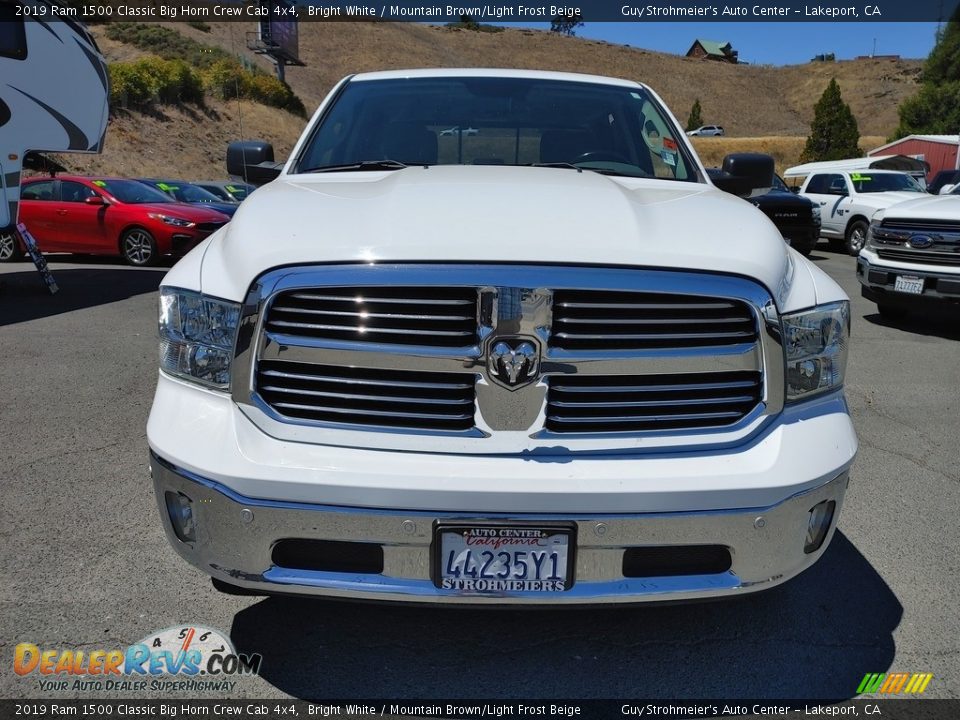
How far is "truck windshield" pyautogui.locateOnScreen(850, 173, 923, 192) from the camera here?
16.3 meters

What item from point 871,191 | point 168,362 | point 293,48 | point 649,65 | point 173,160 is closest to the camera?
point 168,362

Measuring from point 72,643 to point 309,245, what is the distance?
1.52 metres

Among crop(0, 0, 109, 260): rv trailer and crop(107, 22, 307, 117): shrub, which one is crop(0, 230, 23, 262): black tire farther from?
crop(107, 22, 307, 117): shrub

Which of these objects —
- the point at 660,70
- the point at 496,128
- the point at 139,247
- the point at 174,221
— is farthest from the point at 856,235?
the point at 660,70

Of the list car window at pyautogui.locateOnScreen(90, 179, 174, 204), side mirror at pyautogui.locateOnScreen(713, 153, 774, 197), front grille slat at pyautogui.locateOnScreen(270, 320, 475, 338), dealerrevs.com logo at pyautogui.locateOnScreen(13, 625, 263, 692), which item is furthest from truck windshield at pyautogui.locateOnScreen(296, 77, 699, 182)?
car window at pyautogui.locateOnScreen(90, 179, 174, 204)

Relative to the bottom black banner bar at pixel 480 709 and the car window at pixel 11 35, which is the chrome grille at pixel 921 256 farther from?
the car window at pixel 11 35

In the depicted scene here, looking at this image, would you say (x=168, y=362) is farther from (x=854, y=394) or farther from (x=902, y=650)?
(x=854, y=394)

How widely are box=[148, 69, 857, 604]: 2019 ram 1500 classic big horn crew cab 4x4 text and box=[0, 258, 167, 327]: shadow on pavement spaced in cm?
708

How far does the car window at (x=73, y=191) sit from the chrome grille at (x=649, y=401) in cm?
1313

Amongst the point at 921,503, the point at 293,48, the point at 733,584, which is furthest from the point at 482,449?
the point at 293,48

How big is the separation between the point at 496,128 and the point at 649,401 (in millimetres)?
1965

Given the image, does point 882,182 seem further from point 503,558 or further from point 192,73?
point 192,73

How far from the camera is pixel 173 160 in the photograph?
112 feet

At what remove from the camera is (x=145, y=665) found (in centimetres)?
247
